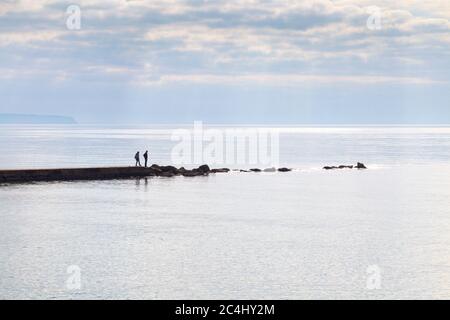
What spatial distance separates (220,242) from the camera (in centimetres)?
4391

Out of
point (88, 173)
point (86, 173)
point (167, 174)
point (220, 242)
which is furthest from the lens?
point (167, 174)

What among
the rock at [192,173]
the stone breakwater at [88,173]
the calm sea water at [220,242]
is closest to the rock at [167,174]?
the stone breakwater at [88,173]

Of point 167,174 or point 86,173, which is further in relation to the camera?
point 167,174

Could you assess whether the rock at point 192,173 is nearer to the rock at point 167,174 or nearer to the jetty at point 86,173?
the jetty at point 86,173

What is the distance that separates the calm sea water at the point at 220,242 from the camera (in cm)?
3322

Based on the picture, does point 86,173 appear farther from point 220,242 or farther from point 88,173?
point 220,242

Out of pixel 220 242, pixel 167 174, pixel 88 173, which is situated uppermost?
pixel 88 173

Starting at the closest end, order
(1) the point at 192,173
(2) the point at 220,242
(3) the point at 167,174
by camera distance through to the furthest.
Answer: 1. (2) the point at 220,242
2. (3) the point at 167,174
3. (1) the point at 192,173

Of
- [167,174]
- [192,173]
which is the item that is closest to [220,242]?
[167,174]
